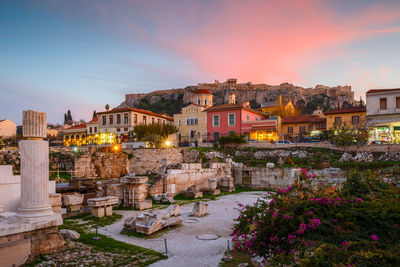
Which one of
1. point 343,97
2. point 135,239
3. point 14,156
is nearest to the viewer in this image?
point 135,239

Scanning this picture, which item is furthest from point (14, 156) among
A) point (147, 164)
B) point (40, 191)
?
point (40, 191)

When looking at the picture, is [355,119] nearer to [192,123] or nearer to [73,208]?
[192,123]

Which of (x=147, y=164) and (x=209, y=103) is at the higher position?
(x=209, y=103)

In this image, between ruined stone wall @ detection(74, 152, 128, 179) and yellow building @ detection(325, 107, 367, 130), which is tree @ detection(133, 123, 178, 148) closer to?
ruined stone wall @ detection(74, 152, 128, 179)

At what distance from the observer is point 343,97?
110 meters

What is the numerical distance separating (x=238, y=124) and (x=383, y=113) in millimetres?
18523

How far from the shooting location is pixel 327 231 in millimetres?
4594

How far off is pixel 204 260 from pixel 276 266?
3.02m

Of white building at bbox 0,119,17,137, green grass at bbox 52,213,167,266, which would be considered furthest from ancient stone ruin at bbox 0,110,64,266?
white building at bbox 0,119,17,137

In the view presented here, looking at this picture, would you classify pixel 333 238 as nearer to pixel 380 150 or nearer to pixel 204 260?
pixel 204 260

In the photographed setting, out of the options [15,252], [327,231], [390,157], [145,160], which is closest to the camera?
[327,231]

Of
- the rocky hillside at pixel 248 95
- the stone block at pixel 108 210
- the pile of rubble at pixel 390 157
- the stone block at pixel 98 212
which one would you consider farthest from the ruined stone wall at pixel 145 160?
the rocky hillside at pixel 248 95

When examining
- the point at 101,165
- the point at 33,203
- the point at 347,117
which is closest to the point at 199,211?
the point at 33,203

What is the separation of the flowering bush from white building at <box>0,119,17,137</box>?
59738mm
